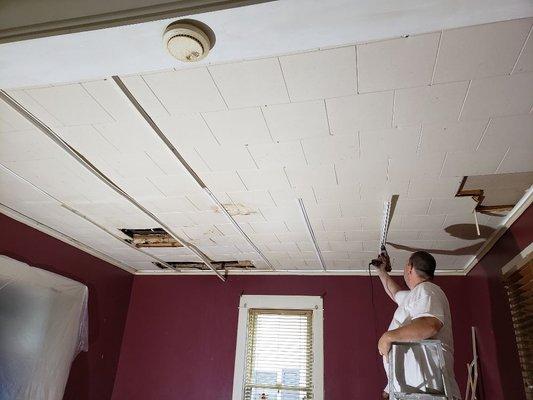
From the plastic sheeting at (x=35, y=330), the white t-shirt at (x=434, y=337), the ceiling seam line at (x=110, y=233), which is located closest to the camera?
the white t-shirt at (x=434, y=337)

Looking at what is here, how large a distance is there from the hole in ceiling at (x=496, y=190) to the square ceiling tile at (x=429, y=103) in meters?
0.82

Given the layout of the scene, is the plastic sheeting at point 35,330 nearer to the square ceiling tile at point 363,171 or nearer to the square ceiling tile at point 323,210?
the square ceiling tile at point 323,210

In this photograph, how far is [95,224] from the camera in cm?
383

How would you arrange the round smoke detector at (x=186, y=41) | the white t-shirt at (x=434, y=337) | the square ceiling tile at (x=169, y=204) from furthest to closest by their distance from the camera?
1. the square ceiling tile at (x=169, y=204)
2. the white t-shirt at (x=434, y=337)
3. the round smoke detector at (x=186, y=41)

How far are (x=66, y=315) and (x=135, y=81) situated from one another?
3019 millimetres

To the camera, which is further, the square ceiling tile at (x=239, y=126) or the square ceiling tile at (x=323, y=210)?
the square ceiling tile at (x=323, y=210)

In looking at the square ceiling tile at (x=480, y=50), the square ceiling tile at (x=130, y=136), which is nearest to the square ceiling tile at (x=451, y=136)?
the square ceiling tile at (x=480, y=50)

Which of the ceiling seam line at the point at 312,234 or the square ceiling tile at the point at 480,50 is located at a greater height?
the square ceiling tile at the point at 480,50

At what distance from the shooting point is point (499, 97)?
5.90ft

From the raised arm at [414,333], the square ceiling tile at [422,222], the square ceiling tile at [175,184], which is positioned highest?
the square ceiling tile at [175,184]

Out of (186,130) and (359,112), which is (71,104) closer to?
(186,130)

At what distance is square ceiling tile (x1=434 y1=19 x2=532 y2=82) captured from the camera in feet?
4.75

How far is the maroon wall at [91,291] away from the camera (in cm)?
375

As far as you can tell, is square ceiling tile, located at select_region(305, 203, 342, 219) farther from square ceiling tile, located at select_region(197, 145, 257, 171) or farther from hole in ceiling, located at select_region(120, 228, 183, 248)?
hole in ceiling, located at select_region(120, 228, 183, 248)
